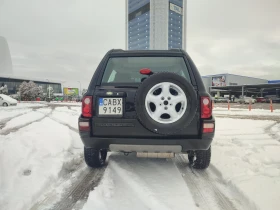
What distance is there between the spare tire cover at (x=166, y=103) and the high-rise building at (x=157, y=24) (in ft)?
341

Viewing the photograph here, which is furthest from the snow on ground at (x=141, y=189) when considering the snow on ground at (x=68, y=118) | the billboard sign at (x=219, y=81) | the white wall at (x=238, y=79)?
the white wall at (x=238, y=79)

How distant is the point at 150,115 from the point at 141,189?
86 centimetres

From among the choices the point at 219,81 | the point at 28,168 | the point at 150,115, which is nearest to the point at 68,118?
the point at 28,168

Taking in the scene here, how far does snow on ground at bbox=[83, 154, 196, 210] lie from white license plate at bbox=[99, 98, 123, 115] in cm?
88

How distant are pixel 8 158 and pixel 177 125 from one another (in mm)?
2704

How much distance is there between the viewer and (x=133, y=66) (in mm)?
3262

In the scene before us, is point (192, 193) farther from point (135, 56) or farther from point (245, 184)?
point (135, 56)

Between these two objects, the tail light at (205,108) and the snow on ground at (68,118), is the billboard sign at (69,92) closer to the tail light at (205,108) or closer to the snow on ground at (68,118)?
the snow on ground at (68,118)

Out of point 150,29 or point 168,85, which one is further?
point 150,29

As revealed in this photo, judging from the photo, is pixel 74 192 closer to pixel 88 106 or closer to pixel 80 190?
pixel 80 190

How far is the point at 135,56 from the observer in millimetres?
2889

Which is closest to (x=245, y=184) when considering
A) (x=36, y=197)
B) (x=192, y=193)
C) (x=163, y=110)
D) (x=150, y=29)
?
(x=192, y=193)

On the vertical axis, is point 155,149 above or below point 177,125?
below

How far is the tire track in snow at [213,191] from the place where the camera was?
2043 millimetres
